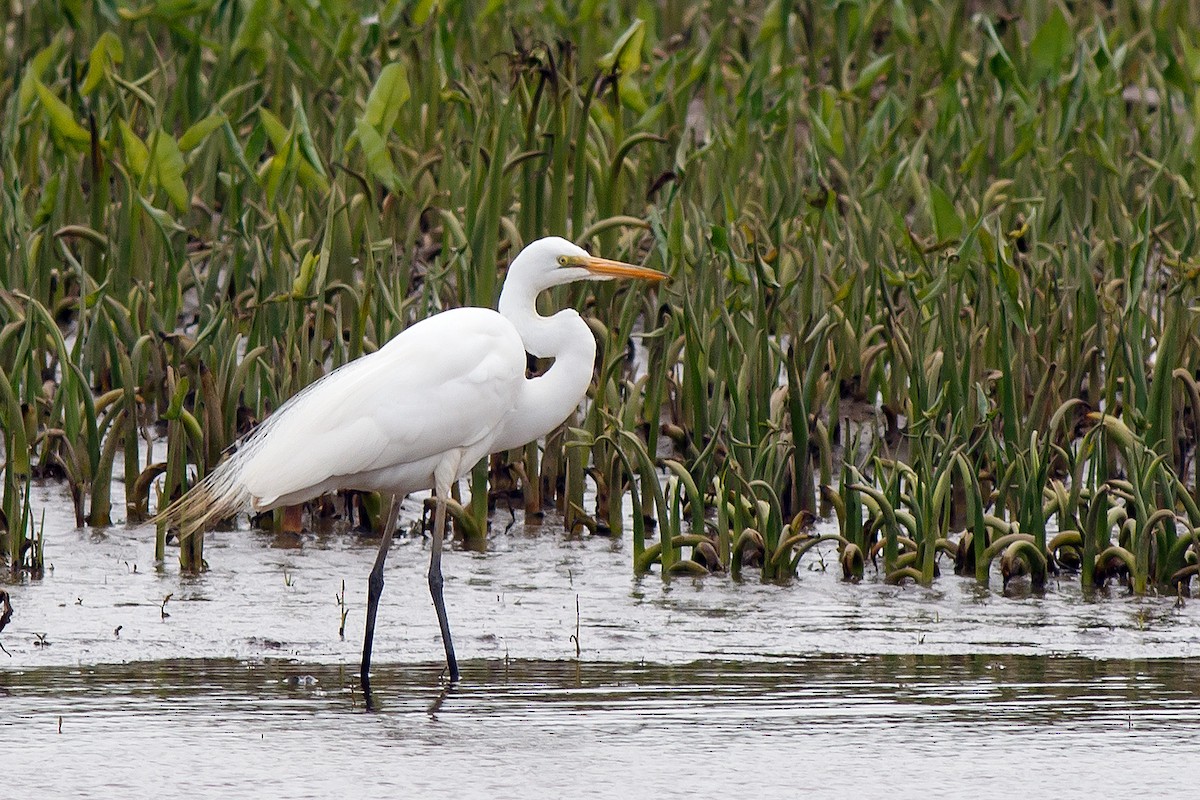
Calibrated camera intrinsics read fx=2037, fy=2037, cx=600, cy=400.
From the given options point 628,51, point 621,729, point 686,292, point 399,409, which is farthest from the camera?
point 628,51

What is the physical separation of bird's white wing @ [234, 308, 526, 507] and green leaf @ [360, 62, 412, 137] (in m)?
2.20

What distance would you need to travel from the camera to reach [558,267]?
522 centimetres

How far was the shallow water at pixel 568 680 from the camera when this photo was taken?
3.99m

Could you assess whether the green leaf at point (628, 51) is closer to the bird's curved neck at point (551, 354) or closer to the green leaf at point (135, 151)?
the green leaf at point (135, 151)

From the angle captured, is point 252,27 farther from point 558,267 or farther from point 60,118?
point 558,267

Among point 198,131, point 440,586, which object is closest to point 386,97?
point 198,131

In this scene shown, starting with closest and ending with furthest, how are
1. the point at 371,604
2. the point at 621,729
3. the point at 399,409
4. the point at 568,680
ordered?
1. the point at 621,729
2. the point at 568,680
3. the point at 371,604
4. the point at 399,409

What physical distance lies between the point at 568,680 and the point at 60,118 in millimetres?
3578

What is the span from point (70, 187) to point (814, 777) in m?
5.02

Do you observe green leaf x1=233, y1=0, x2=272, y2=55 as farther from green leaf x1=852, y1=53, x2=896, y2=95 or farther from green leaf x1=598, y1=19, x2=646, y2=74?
green leaf x1=852, y1=53, x2=896, y2=95

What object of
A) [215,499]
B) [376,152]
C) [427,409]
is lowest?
[215,499]

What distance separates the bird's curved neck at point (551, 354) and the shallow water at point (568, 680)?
21.2 inches

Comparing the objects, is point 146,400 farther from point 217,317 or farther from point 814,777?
point 814,777

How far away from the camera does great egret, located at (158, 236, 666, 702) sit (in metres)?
4.98
